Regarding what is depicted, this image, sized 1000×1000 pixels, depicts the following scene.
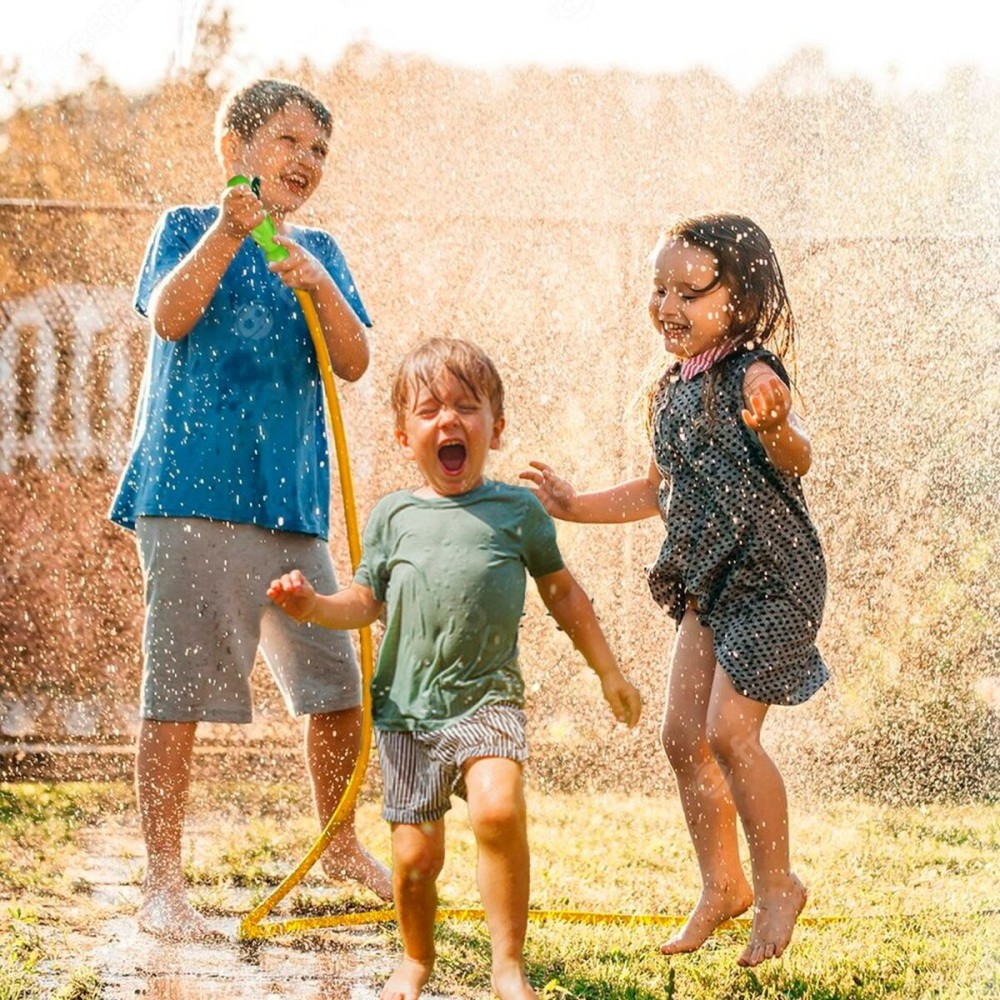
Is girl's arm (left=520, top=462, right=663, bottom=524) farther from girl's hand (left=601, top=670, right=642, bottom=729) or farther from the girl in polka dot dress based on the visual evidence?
girl's hand (left=601, top=670, right=642, bottom=729)

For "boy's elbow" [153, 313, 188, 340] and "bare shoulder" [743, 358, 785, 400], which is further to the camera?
"boy's elbow" [153, 313, 188, 340]

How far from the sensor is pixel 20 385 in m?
5.27

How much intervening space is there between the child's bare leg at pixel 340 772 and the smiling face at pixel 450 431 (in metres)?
0.81

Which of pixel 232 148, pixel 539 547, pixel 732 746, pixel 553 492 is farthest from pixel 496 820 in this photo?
pixel 232 148

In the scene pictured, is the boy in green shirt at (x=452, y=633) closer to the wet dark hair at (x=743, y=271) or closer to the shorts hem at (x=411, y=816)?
the shorts hem at (x=411, y=816)

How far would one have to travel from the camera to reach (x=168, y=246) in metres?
3.23

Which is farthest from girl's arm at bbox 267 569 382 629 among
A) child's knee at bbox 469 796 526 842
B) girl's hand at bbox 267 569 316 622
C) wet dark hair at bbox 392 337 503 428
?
child's knee at bbox 469 796 526 842

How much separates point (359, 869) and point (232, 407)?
3.11ft

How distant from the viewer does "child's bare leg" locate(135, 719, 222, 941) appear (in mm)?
3186

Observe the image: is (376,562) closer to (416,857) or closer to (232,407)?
(416,857)

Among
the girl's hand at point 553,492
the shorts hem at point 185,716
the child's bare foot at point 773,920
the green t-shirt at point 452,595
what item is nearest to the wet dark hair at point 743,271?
the girl's hand at point 553,492

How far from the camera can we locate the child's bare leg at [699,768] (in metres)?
2.96

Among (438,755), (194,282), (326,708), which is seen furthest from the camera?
(326,708)

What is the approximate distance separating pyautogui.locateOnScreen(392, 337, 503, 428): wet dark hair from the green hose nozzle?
362 millimetres
